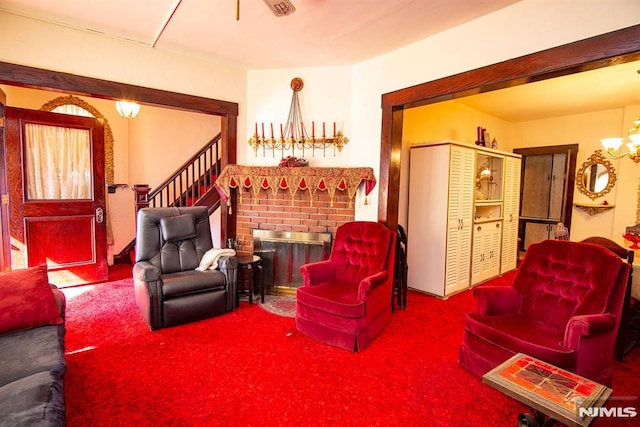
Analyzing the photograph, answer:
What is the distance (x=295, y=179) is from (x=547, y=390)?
281 cm

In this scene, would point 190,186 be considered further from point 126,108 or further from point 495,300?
point 495,300

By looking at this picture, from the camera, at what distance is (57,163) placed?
3943mm

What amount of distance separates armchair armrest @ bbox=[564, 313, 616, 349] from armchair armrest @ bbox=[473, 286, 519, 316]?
1.64ft

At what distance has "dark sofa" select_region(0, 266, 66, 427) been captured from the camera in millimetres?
1218

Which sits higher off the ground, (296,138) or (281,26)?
(281,26)

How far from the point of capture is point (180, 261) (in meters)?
3.36

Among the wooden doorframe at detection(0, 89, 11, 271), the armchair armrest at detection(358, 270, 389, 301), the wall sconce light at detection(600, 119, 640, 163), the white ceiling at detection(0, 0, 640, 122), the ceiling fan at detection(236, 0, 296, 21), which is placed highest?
the white ceiling at detection(0, 0, 640, 122)

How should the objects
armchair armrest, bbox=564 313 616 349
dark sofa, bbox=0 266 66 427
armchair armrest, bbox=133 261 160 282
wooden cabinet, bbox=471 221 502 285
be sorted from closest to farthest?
dark sofa, bbox=0 266 66 427, armchair armrest, bbox=564 313 616 349, armchair armrest, bbox=133 261 160 282, wooden cabinet, bbox=471 221 502 285

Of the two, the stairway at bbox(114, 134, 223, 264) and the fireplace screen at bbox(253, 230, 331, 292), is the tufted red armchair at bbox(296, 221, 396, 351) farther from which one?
the stairway at bbox(114, 134, 223, 264)

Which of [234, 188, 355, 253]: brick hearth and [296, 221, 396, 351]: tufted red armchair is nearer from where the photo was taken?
[296, 221, 396, 351]: tufted red armchair

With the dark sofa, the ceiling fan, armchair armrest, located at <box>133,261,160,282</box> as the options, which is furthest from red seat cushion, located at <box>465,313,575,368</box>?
armchair armrest, located at <box>133,261,160,282</box>

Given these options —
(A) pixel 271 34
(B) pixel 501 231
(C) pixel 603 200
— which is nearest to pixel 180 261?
(A) pixel 271 34

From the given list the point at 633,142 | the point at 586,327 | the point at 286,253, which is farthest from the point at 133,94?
the point at 633,142

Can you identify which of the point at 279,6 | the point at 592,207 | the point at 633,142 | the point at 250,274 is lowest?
the point at 250,274
